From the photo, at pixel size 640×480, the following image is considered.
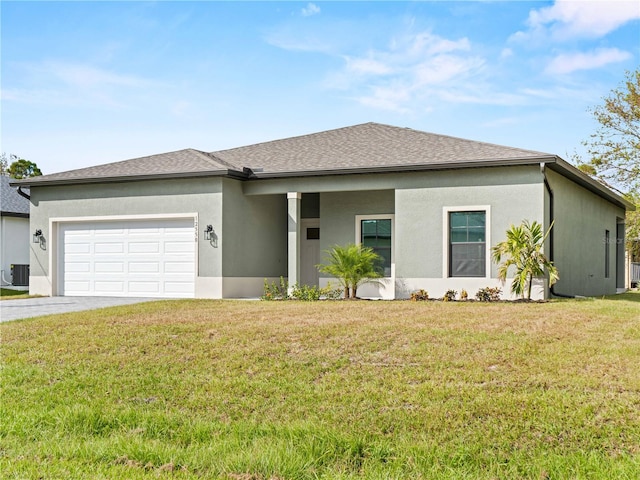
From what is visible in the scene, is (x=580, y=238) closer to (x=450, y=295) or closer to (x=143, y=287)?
(x=450, y=295)

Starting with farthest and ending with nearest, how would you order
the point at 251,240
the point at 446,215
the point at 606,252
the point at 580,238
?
the point at 606,252, the point at 580,238, the point at 251,240, the point at 446,215

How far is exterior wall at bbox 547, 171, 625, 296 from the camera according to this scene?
17.2m

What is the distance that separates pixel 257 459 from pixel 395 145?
14.0 meters

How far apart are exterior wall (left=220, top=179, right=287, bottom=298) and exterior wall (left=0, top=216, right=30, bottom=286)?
11.0 m

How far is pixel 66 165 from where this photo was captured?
120 ft

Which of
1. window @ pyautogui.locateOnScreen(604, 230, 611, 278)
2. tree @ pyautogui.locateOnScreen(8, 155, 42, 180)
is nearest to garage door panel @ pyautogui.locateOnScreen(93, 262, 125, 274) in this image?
window @ pyautogui.locateOnScreen(604, 230, 611, 278)

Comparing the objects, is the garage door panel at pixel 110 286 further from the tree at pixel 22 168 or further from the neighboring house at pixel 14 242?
the tree at pixel 22 168

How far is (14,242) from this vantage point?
24.7m

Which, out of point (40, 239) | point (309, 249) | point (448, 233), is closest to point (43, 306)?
point (40, 239)

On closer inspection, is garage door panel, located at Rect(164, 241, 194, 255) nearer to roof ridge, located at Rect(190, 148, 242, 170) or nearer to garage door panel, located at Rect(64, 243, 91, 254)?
roof ridge, located at Rect(190, 148, 242, 170)

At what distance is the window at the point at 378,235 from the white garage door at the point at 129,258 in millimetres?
4656

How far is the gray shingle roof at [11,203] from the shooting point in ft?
80.5

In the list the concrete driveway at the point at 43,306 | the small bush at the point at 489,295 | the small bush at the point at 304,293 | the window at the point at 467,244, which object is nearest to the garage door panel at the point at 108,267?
the concrete driveway at the point at 43,306

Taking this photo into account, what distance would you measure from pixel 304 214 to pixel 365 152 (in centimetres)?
316
